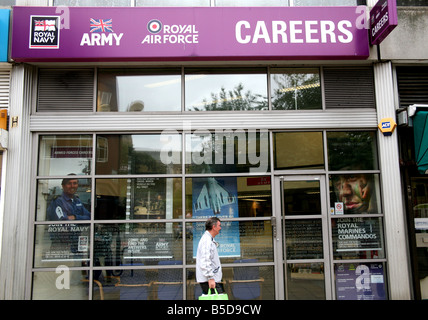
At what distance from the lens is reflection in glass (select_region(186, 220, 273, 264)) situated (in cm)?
696

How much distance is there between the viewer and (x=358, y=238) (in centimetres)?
709

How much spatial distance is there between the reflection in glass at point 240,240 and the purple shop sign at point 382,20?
4.01 metres

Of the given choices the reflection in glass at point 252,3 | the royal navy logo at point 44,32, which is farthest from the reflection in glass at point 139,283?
the reflection in glass at point 252,3

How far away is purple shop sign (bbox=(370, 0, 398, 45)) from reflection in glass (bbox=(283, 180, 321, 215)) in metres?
2.91

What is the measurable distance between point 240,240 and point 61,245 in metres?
3.37

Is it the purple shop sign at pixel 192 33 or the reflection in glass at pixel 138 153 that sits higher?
the purple shop sign at pixel 192 33

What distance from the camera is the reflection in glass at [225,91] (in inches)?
289

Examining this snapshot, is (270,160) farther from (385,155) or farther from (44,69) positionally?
(44,69)

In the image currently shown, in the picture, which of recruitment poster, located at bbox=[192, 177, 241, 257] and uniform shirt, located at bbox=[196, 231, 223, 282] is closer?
uniform shirt, located at bbox=[196, 231, 223, 282]

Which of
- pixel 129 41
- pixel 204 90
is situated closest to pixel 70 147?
pixel 129 41

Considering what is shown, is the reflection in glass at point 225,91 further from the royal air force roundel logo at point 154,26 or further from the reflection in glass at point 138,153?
the royal air force roundel logo at point 154,26

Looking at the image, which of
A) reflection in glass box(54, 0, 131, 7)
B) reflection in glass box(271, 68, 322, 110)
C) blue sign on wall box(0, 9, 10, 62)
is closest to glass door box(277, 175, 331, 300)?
reflection in glass box(271, 68, 322, 110)

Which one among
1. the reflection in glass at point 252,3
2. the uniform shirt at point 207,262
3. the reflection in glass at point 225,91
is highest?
the reflection in glass at point 252,3

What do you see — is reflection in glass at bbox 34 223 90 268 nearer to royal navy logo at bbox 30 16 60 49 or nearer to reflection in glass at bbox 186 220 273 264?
reflection in glass at bbox 186 220 273 264
